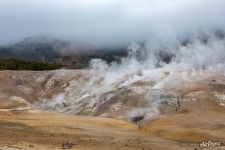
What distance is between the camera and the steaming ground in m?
63.3

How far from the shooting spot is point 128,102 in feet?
311

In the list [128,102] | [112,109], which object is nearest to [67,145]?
[112,109]

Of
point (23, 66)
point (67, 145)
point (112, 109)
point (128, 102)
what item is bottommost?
point (67, 145)

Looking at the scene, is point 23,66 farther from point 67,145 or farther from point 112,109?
point 67,145

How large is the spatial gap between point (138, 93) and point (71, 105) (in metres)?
14.3

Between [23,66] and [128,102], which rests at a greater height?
[23,66]

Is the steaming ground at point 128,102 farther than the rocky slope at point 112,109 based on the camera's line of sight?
Yes

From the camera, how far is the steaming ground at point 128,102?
63281mm

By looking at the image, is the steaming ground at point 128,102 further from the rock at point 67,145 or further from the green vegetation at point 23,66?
the green vegetation at point 23,66

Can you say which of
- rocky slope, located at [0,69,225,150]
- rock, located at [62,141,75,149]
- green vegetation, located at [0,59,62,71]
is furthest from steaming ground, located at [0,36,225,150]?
green vegetation, located at [0,59,62,71]

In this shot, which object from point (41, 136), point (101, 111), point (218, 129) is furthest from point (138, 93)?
point (41, 136)

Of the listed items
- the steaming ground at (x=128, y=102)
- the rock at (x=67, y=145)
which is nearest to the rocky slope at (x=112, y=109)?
the steaming ground at (x=128, y=102)

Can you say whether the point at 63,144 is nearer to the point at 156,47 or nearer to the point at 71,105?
the point at 71,105

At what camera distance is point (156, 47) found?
154 meters
